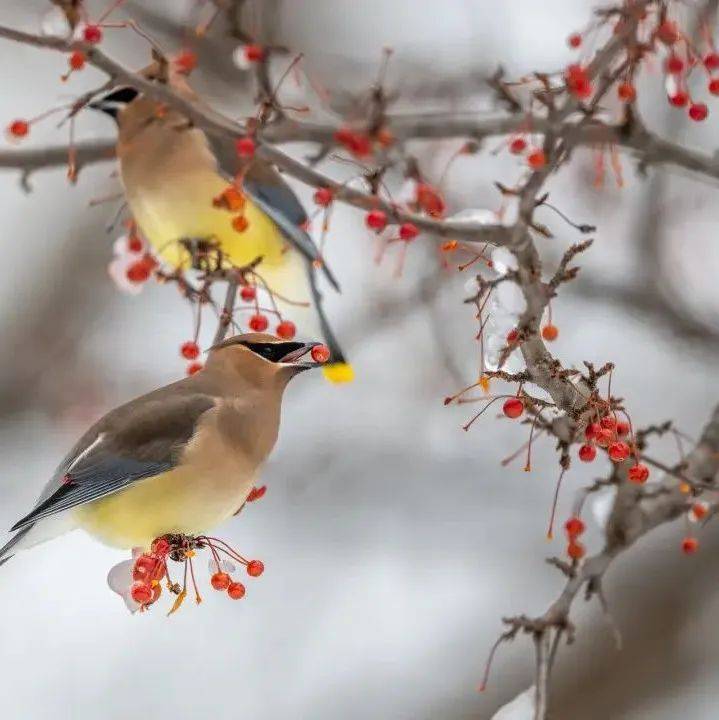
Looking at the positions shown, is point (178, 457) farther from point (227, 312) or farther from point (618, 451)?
point (618, 451)

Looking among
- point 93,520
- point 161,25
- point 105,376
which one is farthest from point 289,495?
point 93,520

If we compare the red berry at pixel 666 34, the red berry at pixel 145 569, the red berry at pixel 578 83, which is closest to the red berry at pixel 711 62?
the red berry at pixel 666 34

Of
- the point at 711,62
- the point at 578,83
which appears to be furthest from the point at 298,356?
the point at 711,62

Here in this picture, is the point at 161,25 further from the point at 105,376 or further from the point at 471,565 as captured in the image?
the point at 471,565

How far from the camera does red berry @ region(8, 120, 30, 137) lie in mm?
2311

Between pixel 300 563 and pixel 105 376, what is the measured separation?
4.48ft

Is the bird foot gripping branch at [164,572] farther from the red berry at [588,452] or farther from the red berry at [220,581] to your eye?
the red berry at [588,452]

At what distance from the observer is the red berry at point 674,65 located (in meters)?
2.34

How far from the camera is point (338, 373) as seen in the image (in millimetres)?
2650

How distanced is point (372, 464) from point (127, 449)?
11.2ft

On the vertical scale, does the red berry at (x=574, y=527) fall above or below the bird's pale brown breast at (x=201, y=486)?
below

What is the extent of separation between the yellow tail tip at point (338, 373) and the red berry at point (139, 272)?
0.43 metres

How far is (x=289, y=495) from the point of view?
5719mm

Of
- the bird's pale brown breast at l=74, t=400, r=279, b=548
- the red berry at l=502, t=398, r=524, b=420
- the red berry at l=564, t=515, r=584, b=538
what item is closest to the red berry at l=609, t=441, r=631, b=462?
the red berry at l=502, t=398, r=524, b=420
